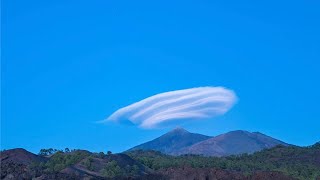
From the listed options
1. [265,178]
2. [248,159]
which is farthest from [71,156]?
[248,159]

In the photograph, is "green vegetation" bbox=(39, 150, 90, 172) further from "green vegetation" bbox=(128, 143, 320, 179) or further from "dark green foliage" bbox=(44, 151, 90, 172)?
"green vegetation" bbox=(128, 143, 320, 179)

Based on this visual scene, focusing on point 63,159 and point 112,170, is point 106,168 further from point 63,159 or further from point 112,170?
point 63,159

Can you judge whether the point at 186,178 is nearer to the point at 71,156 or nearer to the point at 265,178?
the point at 265,178

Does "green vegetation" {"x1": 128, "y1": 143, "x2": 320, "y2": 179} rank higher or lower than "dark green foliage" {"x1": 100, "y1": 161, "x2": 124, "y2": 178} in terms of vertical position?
higher

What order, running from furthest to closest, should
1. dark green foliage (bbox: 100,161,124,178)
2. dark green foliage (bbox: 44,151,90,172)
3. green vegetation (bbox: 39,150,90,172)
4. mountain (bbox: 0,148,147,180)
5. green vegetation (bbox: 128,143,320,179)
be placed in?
green vegetation (bbox: 128,143,320,179) → dark green foliage (bbox: 44,151,90,172) → green vegetation (bbox: 39,150,90,172) → dark green foliage (bbox: 100,161,124,178) → mountain (bbox: 0,148,147,180)

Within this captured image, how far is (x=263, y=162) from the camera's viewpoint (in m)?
127

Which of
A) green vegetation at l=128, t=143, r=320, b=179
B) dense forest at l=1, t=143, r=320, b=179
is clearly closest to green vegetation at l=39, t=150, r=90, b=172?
dense forest at l=1, t=143, r=320, b=179

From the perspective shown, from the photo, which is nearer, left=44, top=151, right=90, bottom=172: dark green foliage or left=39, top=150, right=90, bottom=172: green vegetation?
left=39, top=150, right=90, bottom=172: green vegetation

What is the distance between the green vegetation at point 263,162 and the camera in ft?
341

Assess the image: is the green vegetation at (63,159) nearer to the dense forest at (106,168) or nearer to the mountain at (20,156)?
the dense forest at (106,168)

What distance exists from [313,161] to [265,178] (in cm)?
5024

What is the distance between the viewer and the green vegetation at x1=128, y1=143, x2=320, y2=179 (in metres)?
104

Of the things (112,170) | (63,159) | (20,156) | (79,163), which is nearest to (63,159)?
(63,159)

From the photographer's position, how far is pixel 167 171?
89.1 m
